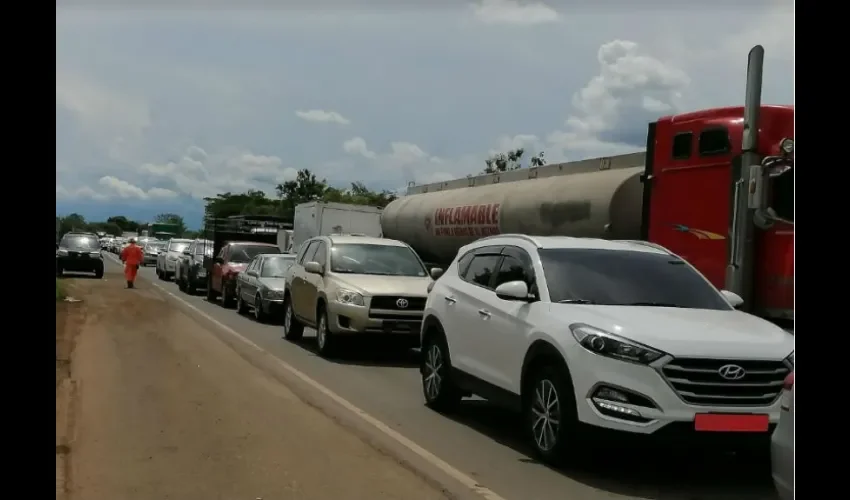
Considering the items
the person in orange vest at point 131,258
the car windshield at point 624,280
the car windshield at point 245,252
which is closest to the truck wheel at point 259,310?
the car windshield at point 245,252

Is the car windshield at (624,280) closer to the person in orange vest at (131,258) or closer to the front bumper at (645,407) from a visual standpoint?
the front bumper at (645,407)

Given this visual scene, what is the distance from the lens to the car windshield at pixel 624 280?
7314 mm

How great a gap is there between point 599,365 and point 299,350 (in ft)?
27.9

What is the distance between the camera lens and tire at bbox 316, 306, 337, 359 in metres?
13.1

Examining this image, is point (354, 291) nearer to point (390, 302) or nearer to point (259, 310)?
point (390, 302)

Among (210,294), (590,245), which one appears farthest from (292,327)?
(210,294)

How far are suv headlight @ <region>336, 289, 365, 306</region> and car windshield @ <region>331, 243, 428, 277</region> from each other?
1.00 metres

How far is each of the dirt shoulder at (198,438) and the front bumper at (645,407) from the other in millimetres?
1244

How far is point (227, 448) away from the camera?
7176 mm

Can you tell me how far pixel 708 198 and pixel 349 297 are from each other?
490 centimetres
